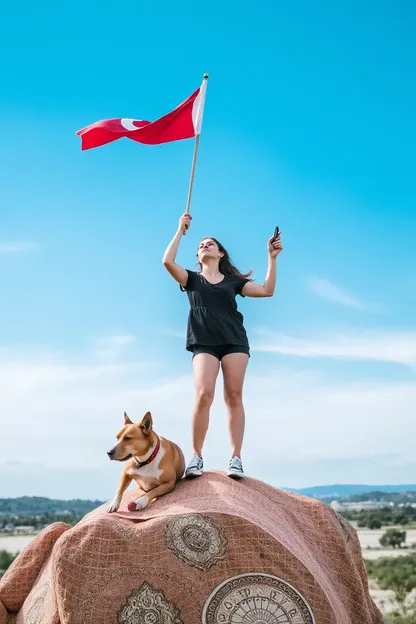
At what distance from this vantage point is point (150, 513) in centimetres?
748

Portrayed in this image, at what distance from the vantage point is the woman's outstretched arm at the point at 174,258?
9398 mm

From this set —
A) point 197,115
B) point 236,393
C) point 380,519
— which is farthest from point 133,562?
point 380,519

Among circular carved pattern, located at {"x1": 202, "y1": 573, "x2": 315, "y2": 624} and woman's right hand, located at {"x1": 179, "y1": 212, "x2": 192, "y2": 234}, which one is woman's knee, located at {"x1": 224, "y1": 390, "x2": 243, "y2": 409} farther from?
circular carved pattern, located at {"x1": 202, "y1": 573, "x2": 315, "y2": 624}

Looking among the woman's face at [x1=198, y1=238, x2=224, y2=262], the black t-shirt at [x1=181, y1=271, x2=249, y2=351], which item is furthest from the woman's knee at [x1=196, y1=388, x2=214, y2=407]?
the woman's face at [x1=198, y1=238, x2=224, y2=262]

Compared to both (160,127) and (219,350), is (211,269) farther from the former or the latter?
(160,127)

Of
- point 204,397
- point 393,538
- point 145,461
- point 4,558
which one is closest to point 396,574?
point 393,538

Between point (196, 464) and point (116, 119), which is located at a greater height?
point (116, 119)

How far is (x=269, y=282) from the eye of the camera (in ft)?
32.3

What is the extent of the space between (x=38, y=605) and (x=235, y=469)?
8.27 ft

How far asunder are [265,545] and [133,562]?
3.90 ft

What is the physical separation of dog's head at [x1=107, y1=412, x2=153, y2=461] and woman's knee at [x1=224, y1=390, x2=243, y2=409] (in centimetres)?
149

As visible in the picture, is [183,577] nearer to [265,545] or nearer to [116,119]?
[265,545]

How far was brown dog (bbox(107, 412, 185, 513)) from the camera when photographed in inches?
306

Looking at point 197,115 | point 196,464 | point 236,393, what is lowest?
point 196,464
